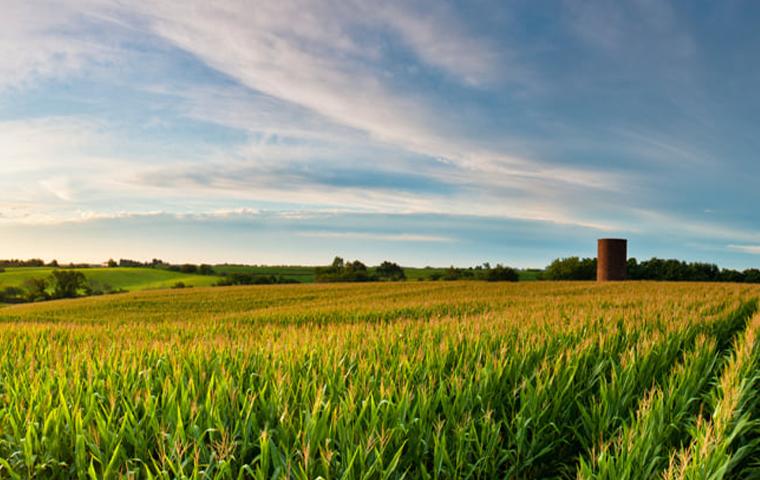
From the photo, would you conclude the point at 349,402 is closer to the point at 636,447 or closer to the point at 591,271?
the point at 636,447

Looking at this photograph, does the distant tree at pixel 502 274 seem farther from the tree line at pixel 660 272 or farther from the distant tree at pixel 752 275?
the distant tree at pixel 752 275

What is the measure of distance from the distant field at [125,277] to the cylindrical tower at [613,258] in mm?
50834

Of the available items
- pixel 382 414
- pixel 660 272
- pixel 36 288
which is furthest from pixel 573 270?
pixel 36 288

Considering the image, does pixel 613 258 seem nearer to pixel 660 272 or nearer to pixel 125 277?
pixel 660 272

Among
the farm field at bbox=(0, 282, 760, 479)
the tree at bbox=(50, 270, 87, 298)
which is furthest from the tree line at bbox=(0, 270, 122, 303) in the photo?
the farm field at bbox=(0, 282, 760, 479)

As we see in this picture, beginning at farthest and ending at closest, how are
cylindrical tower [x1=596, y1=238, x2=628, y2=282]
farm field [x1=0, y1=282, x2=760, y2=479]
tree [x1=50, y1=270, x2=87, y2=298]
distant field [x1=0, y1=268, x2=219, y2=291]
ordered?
1. distant field [x1=0, y1=268, x2=219, y2=291]
2. tree [x1=50, y1=270, x2=87, y2=298]
3. cylindrical tower [x1=596, y1=238, x2=628, y2=282]
4. farm field [x1=0, y1=282, x2=760, y2=479]

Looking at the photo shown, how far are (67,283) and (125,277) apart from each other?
7.86 metres

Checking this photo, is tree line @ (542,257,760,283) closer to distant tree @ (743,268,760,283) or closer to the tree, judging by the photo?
distant tree @ (743,268,760,283)

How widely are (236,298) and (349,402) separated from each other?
30468 mm

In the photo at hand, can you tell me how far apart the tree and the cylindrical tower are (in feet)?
224

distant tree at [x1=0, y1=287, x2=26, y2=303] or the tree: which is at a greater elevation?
the tree

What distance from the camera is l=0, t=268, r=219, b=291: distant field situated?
7219cm

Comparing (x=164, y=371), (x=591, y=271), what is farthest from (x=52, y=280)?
(x=164, y=371)

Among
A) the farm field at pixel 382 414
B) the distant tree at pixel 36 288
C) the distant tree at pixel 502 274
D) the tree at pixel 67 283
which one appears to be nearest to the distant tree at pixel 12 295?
the distant tree at pixel 36 288
